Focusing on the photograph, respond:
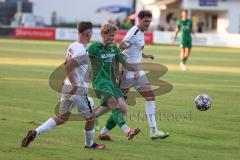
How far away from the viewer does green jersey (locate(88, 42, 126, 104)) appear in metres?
11.6

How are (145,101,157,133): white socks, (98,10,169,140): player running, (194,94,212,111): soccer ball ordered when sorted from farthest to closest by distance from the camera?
1. (194,94,212,111): soccer ball
2. (98,10,169,140): player running
3. (145,101,157,133): white socks

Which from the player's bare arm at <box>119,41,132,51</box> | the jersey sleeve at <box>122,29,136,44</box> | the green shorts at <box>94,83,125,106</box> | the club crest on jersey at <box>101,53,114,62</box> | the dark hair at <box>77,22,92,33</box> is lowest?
the green shorts at <box>94,83,125,106</box>

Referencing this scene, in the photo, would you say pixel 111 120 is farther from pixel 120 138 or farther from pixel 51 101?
pixel 51 101

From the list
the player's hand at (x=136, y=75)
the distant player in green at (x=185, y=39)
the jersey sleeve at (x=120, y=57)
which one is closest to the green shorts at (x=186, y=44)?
the distant player in green at (x=185, y=39)

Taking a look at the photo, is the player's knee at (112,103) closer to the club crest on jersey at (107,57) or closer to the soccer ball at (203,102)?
the club crest on jersey at (107,57)

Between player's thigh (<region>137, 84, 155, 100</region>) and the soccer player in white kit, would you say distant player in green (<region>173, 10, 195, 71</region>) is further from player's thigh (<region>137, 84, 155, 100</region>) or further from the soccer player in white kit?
the soccer player in white kit

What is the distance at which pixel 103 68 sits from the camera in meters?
11.7

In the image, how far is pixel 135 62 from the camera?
13250 millimetres

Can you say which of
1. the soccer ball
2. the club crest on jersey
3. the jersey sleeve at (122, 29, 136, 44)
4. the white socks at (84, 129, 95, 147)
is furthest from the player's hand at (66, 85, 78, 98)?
the soccer ball

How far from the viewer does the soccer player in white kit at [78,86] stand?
10914 mm

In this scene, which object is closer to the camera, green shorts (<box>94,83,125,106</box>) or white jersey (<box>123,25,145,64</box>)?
green shorts (<box>94,83,125,106</box>)

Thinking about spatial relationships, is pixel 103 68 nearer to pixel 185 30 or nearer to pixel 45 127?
pixel 45 127

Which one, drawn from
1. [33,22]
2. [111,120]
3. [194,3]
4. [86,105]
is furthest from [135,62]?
[194,3]

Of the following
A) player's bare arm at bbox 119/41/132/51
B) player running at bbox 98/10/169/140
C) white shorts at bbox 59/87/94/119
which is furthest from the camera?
player's bare arm at bbox 119/41/132/51
